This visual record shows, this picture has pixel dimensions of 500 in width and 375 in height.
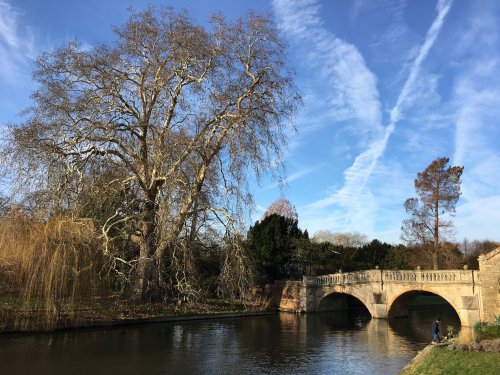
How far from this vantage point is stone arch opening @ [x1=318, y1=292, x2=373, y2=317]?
32.9 metres

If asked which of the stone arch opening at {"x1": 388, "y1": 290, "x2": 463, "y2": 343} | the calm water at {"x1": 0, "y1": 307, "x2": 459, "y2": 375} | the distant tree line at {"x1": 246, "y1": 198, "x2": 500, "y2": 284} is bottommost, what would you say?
the calm water at {"x1": 0, "y1": 307, "x2": 459, "y2": 375}

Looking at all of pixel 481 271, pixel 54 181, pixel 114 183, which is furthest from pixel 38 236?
pixel 481 271

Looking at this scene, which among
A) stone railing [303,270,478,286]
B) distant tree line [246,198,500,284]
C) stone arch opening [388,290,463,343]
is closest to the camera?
stone arch opening [388,290,463,343]

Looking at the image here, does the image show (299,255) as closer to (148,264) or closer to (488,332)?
(148,264)

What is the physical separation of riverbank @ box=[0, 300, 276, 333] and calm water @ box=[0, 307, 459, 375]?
1.79 feet

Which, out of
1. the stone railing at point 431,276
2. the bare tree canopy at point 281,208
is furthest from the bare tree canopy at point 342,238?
the stone railing at point 431,276

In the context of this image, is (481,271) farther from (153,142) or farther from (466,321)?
(153,142)

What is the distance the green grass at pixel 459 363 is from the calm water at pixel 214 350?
2.44 metres

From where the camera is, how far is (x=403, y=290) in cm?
2691

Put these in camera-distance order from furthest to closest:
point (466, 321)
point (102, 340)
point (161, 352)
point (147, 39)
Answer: point (466, 321), point (147, 39), point (102, 340), point (161, 352)

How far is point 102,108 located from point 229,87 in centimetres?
622

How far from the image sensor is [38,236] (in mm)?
17234

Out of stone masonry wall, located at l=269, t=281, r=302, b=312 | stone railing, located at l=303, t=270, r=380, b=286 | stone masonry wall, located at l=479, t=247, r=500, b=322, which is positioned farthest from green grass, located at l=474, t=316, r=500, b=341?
stone masonry wall, located at l=269, t=281, r=302, b=312

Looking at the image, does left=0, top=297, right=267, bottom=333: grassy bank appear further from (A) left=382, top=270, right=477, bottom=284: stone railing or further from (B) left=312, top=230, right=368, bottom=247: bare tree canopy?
(B) left=312, top=230, right=368, bottom=247: bare tree canopy
